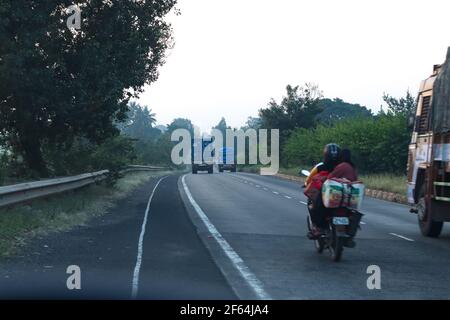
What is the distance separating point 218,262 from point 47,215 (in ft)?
19.4

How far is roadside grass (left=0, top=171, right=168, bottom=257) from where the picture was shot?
12.5m

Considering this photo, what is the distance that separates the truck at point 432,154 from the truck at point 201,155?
5317 cm

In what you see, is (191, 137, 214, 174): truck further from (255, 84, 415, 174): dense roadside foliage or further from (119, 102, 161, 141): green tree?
(119, 102, 161, 141): green tree

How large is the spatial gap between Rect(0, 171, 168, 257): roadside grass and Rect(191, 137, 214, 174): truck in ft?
151

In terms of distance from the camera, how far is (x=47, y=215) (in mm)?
15836

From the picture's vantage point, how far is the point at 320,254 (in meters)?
12.6

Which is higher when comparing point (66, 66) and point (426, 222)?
point (66, 66)

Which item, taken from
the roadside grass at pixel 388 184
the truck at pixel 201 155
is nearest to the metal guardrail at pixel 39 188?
the roadside grass at pixel 388 184

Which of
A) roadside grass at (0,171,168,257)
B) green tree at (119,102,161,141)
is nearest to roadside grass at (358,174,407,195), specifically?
roadside grass at (0,171,168,257)

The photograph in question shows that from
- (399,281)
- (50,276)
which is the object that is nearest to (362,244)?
(399,281)

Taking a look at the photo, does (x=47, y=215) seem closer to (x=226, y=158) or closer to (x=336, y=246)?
(x=336, y=246)

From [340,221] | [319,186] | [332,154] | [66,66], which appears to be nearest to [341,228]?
[340,221]

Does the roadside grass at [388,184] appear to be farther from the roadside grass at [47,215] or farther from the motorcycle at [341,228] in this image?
the motorcycle at [341,228]

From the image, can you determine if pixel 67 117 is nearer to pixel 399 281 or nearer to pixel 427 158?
pixel 427 158
